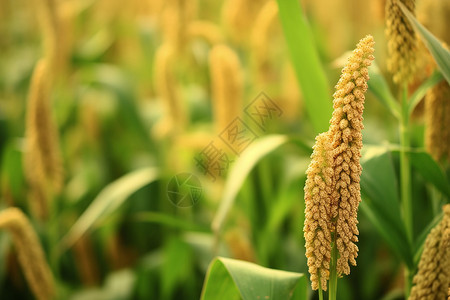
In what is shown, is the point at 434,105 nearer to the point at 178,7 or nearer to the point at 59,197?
the point at 178,7

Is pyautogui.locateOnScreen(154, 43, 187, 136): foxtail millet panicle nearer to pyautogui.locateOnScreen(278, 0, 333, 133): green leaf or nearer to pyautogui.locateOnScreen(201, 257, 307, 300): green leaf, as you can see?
pyautogui.locateOnScreen(278, 0, 333, 133): green leaf

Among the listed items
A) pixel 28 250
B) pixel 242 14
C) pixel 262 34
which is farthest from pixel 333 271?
pixel 242 14

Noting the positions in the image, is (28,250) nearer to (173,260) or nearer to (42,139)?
(42,139)

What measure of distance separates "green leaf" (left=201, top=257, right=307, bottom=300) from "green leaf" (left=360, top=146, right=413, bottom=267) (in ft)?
0.89

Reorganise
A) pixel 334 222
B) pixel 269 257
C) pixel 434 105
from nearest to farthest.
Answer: pixel 334 222 → pixel 434 105 → pixel 269 257

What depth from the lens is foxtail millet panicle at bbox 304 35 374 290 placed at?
0.89m

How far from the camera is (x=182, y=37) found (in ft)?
7.11

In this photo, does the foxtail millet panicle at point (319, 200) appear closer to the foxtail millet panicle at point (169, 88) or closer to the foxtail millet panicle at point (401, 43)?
the foxtail millet panicle at point (401, 43)

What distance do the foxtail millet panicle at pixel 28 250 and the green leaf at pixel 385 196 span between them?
93cm

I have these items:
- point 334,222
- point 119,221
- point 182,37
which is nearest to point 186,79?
point 119,221

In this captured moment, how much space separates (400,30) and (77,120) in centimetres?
246

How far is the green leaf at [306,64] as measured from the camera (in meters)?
1.34

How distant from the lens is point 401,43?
1167mm

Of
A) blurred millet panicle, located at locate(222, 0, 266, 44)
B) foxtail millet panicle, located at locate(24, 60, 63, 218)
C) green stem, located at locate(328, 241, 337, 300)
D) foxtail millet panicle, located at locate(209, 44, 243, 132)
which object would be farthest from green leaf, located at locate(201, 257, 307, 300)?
blurred millet panicle, located at locate(222, 0, 266, 44)
